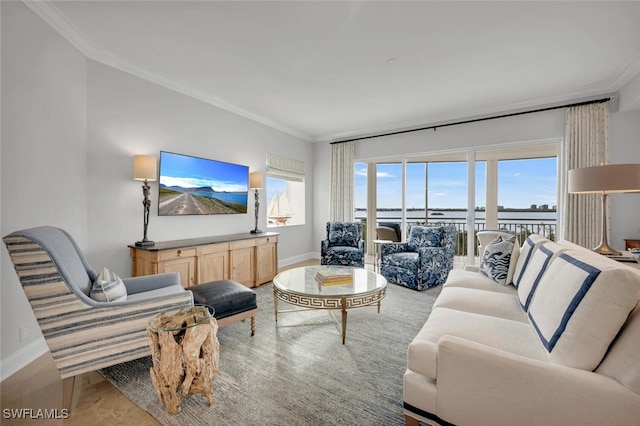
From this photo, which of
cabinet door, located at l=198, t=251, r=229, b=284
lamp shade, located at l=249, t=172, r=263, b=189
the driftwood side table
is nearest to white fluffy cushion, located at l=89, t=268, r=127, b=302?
the driftwood side table

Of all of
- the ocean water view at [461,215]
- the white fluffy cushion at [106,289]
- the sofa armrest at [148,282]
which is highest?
the ocean water view at [461,215]

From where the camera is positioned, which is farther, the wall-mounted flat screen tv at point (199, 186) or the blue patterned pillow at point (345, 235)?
the blue patterned pillow at point (345, 235)

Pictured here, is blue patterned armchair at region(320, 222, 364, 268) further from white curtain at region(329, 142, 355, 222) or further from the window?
the window

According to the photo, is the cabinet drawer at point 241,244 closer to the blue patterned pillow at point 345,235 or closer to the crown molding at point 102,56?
the blue patterned pillow at point 345,235

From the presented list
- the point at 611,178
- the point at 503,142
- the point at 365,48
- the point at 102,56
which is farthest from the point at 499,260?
the point at 102,56

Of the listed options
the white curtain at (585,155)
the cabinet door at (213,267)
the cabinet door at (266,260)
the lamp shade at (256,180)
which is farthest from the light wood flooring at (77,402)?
the white curtain at (585,155)

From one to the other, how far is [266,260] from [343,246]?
4.44ft

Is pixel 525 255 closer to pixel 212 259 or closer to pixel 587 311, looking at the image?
pixel 587 311

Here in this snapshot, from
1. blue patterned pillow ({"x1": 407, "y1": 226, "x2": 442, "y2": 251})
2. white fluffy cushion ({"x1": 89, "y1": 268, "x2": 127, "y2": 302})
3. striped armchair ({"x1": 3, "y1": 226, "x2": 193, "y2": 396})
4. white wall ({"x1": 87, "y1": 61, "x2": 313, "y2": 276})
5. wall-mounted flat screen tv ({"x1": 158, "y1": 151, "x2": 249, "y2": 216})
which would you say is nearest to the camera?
striped armchair ({"x1": 3, "y1": 226, "x2": 193, "y2": 396})

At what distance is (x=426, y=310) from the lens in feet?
10.3

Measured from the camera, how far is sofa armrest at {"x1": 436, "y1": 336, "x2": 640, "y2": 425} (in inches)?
40.4

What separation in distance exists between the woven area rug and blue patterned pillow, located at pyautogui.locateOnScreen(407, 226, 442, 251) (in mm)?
1625

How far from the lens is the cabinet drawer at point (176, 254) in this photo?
9.59 ft

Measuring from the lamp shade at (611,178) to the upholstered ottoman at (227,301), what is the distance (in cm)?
298
